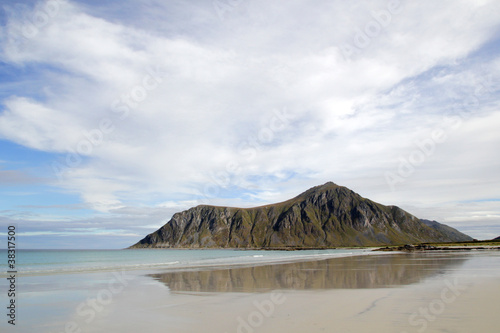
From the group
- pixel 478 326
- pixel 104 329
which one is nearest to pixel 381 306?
pixel 478 326

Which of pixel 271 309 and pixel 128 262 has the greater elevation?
pixel 271 309

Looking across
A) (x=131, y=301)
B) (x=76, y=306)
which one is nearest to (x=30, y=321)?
(x=76, y=306)

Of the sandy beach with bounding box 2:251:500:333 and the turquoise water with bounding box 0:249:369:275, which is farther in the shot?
the turquoise water with bounding box 0:249:369:275

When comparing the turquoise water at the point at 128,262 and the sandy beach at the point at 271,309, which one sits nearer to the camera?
the sandy beach at the point at 271,309

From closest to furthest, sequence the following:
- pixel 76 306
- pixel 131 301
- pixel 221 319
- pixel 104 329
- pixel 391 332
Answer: pixel 391 332 → pixel 104 329 → pixel 221 319 → pixel 76 306 → pixel 131 301

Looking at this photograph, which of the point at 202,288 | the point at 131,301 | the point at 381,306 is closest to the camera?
the point at 381,306

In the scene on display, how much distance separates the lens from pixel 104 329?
12.7 m

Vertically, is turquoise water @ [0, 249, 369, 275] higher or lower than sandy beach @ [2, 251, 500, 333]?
lower

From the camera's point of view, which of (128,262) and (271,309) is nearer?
(271,309)

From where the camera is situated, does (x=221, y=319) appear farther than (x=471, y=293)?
No

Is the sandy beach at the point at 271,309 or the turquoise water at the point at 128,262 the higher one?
the sandy beach at the point at 271,309

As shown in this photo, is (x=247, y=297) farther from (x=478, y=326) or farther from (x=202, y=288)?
(x=478, y=326)

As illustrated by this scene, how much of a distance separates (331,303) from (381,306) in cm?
231

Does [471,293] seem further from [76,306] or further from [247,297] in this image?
[76,306]
